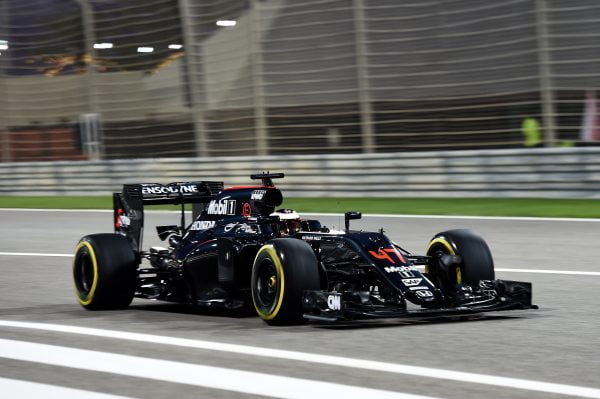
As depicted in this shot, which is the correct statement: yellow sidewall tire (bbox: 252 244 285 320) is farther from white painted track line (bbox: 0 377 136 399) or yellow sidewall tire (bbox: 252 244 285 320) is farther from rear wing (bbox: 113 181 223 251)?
rear wing (bbox: 113 181 223 251)

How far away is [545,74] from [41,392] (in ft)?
42.6

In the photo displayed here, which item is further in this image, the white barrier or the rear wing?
the white barrier

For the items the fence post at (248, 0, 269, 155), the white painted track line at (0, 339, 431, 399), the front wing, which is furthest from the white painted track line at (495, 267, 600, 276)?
the fence post at (248, 0, 269, 155)

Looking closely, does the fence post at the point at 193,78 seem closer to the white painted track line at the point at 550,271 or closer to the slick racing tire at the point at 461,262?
the white painted track line at the point at 550,271

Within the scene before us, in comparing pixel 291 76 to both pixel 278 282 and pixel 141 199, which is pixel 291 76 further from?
pixel 278 282

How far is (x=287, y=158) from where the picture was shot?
20859mm

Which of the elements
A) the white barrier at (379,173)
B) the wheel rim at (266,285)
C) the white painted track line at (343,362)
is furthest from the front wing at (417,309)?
the white barrier at (379,173)

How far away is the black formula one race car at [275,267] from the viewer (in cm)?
811

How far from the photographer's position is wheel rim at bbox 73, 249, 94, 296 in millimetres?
9906

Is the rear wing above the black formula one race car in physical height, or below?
above

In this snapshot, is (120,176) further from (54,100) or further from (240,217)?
(240,217)

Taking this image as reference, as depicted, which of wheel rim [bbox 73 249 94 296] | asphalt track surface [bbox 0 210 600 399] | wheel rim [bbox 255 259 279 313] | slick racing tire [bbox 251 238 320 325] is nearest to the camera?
asphalt track surface [bbox 0 210 600 399]

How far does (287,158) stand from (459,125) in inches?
133

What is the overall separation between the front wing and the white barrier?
9.05m
